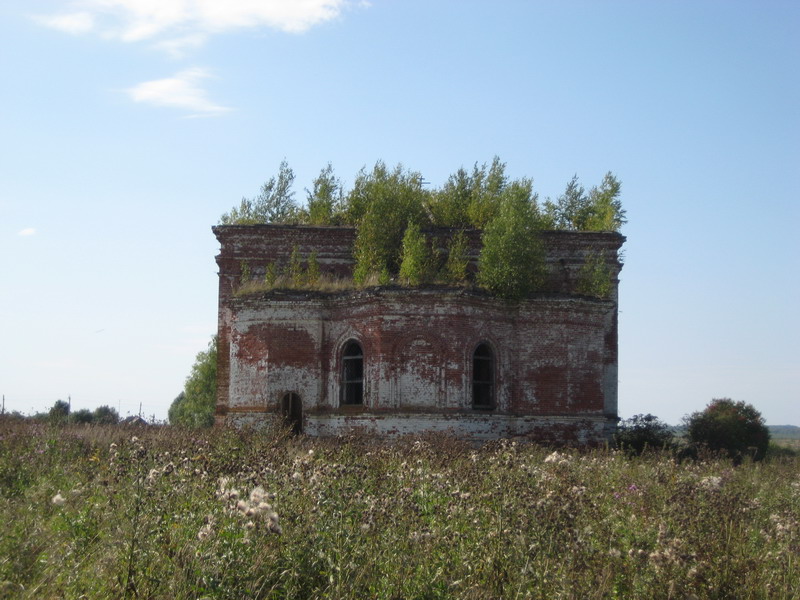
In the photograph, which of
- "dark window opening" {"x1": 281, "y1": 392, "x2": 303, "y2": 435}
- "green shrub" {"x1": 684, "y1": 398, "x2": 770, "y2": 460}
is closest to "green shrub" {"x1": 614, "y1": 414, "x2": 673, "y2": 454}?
"green shrub" {"x1": 684, "y1": 398, "x2": 770, "y2": 460}

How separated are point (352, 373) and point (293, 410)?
6.04 feet

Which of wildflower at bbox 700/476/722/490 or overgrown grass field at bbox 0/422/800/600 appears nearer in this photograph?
overgrown grass field at bbox 0/422/800/600

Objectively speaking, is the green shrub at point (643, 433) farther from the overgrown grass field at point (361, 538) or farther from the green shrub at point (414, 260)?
the overgrown grass field at point (361, 538)

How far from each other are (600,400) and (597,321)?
2.07m

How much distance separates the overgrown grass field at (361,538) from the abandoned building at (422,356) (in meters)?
11.2

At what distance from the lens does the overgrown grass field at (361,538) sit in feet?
21.6

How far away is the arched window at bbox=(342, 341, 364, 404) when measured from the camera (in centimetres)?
2239

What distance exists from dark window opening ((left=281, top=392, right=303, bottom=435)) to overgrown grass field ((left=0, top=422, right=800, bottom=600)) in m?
12.6

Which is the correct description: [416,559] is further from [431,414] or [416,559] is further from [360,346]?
[360,346]

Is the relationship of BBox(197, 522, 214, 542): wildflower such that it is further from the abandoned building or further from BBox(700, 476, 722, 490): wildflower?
the abandoned building

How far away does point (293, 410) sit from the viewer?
22719 mm

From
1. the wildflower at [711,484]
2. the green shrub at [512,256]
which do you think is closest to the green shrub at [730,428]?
the green shrub at [512,256]

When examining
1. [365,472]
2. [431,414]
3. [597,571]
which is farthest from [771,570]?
[431,414]

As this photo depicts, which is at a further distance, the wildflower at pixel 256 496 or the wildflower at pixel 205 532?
the wildflower at pixel 256 496
